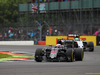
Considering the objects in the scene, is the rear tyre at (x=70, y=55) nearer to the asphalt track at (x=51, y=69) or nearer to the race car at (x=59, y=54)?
the race car at (x=59, y=54)

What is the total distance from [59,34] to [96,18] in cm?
1025

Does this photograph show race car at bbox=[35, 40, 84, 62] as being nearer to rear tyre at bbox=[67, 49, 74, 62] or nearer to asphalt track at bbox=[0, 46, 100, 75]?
rear tyre at bbox=[67, 49, 74, 62]

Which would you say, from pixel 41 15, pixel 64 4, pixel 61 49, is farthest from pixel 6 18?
pixel 61 49

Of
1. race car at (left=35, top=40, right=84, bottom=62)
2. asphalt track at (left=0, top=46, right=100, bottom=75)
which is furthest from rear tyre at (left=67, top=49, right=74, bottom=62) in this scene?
asphalt track at (left=0, top=46, right=100, bottom=75)

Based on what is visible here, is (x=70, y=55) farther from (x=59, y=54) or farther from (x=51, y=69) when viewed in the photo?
(x=51, y=69)

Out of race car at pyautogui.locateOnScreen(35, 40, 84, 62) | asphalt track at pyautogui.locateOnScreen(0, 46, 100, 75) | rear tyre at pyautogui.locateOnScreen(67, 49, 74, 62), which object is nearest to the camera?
asphalt track at pyautogui.locateOnScreen(0, 46, 100, 75)

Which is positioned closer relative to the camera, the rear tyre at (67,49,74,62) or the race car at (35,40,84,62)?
the rear tyre at (67,49,74,62)

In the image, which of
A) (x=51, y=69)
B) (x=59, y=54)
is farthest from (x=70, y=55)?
(x=51, y=69)

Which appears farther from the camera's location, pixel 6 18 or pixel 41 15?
pixel 6 18

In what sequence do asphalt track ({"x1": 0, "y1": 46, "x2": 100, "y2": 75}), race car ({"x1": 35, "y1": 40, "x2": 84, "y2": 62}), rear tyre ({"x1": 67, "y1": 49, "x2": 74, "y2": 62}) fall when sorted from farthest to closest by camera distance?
race car ({"x1": 35, "y1": 40, "x2": 84, "y2": 62})
rear tyre ({"x1": 67, "y1": 49, "x2": 74, "y2": 62})
asphalt track ({"x1": 0, "y1": 46, "x2": 100, "y2": 75})

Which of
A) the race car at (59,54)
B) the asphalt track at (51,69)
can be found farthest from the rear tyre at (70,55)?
the asphalt track at (51,69)

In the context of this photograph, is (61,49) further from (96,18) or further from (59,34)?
(96,18)

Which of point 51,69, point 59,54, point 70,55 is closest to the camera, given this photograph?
point 51,69

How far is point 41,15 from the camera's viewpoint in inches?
2126
